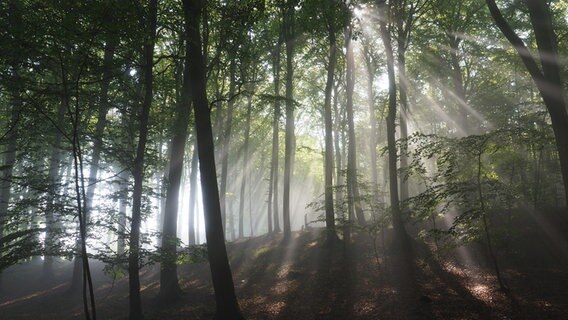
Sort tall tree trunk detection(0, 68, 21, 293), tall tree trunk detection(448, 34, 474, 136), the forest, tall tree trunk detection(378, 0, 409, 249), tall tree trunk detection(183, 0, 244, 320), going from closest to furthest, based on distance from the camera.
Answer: tall tree trunk detection(0, 68, 21, 293) < the forest < tall tree trunk detection(183, 0, 244, 320) < tall tree trunk detection(378, 0, 409, 249) < tall tree trunk detection(448, 34, 474, 136)

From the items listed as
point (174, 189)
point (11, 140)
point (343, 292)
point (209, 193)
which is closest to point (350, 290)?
point (343, 292)

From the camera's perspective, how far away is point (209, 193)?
9492 mm

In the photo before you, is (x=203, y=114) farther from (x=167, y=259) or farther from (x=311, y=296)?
(x=311, y=296)

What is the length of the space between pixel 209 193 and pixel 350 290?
546 cm

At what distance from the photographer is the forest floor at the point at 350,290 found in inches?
352

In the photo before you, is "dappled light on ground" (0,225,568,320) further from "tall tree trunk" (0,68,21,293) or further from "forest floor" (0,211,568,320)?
"tall tree trunk" (0,68,21,293)

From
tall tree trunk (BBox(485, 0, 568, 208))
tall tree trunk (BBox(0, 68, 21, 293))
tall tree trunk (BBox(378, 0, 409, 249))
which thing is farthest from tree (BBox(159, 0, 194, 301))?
tall tree trunk (BBox(485, 0, 568, 208))

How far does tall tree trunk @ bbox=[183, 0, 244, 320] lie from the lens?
9.05 m

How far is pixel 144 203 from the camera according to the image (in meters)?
11.2

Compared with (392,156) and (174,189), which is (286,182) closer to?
(392,156)

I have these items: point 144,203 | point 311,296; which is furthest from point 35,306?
point 311,296

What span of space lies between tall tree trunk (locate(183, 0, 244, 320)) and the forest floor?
1.84m

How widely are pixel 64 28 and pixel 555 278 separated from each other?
13.7 meters

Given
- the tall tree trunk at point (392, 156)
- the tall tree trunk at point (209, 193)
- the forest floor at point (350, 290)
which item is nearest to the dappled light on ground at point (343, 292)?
the forest floor at point (350, 290)
